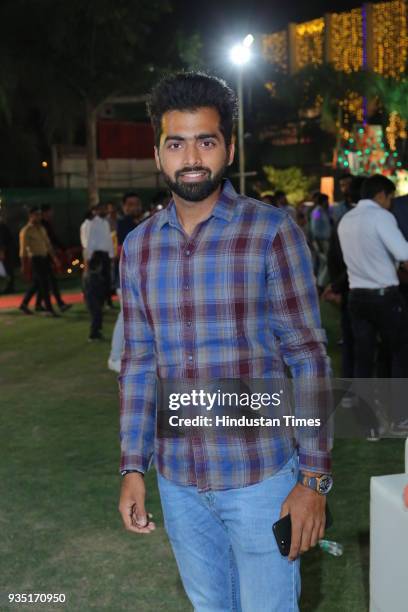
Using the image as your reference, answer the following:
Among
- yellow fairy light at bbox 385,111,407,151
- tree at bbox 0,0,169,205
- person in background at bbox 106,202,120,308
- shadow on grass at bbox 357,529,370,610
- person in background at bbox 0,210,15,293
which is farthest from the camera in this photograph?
yellow fairy light at bbox 385,111,407,151

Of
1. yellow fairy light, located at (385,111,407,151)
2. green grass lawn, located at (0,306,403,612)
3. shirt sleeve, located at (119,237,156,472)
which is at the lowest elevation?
green grass lawn, located at (0,306,403,612)

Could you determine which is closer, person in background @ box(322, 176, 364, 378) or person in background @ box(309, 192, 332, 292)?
person in background @ box(322, 176, 364, 378)

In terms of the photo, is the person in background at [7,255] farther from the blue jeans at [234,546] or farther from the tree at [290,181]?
the tree at [290,181]

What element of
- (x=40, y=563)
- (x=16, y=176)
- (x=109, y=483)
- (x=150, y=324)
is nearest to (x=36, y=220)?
(x=109, y=483)

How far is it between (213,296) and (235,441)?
0.38m

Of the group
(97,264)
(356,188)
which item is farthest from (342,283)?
(97,264)

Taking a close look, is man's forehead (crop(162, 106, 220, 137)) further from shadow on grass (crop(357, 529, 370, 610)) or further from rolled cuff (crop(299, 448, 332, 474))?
shadow on grass (crop(357, 529, 370, 610))

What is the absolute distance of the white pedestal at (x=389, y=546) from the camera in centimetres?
273

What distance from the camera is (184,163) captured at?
2.21 m

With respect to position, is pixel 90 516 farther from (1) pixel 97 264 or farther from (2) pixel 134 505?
(1) pixel 97 264

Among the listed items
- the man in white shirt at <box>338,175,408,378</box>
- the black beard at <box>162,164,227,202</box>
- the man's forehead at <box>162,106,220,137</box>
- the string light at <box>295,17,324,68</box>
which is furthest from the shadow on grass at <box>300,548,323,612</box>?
the string light at <box>295,17,324,68</box>

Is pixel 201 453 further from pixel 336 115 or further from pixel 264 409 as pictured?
pixel 336 115

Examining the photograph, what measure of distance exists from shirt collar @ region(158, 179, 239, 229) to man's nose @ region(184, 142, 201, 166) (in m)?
0.12

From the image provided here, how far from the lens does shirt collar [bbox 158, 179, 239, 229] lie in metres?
2.21
